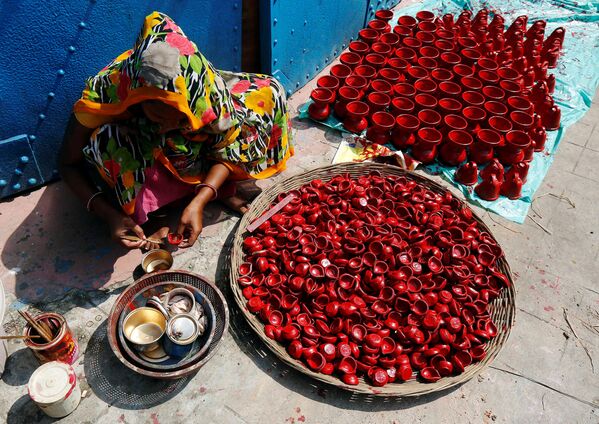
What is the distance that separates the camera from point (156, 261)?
257cm

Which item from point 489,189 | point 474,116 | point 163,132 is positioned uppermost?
point 163,132

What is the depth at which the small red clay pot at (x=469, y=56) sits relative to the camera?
4320mm

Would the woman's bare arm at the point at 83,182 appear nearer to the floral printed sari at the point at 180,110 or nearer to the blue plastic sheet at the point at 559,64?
the floral printed sari at the point at 180,110

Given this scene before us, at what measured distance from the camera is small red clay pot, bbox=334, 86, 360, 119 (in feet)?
12.3

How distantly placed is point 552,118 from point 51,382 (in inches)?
164

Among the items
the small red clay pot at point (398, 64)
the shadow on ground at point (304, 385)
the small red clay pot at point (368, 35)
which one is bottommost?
the shadow on ground at point (304, 385)

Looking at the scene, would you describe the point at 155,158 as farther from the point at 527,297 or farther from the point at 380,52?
the point at 380,52

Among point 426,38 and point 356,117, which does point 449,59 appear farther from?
point 356,117

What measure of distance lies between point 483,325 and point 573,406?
0.58 meters

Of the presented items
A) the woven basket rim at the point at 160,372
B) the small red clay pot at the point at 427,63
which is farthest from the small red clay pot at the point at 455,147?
the woven basket rim at the point at 160,372

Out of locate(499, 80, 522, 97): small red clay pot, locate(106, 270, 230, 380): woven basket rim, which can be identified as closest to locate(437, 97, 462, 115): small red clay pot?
locate(499, 80, 522, 97): small red clay pot

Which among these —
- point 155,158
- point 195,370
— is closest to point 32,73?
point 155,158

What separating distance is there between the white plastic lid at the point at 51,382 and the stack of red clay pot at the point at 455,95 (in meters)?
2.67

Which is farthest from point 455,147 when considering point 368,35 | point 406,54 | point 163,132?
point 163,132
